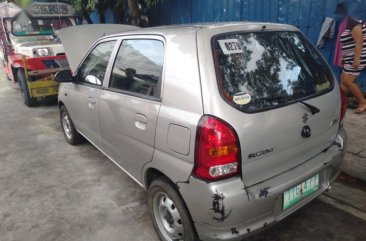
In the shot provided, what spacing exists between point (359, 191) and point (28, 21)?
25.6ft

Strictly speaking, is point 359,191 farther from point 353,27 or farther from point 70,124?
point 70,124

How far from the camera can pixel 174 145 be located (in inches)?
82.4

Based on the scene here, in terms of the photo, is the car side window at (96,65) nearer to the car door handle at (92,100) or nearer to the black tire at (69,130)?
the car door handle at (92,100)

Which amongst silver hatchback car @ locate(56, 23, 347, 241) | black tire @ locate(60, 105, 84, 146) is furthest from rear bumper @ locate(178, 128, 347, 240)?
black tire @ locate(60, 105, 84, 146)

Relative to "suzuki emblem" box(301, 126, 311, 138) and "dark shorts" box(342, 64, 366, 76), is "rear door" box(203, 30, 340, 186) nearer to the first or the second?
"suzuki emblem" box(301, 126, 311, 138)

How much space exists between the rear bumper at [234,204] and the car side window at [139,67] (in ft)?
2.61

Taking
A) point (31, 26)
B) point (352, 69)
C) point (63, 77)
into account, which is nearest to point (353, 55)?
point (352, 69)

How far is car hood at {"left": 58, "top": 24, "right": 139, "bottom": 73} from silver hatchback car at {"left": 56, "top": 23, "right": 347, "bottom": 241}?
11.4 ft

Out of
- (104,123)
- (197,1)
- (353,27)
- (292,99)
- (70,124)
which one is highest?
(197,1)

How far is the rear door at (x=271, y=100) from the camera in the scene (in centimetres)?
194

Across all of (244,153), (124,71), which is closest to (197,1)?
(124,71)

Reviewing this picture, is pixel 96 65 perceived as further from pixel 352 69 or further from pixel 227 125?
pixel 352 69

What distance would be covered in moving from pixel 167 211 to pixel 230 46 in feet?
4.31

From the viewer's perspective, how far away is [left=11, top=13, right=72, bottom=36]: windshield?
25.0ft
